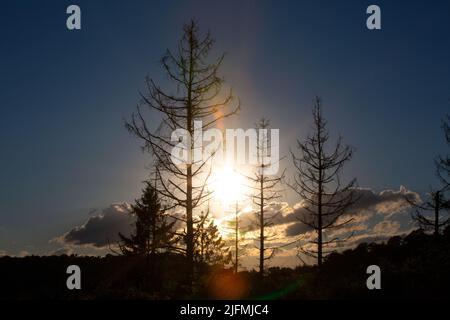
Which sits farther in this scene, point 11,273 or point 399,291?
point 11,273

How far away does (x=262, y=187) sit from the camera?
2395cm

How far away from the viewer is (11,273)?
39156 millimetres

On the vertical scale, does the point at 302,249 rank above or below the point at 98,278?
above

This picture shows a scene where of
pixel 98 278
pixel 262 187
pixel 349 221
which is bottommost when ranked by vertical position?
pixel 98 278

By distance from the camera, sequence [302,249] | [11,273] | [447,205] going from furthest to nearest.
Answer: [11,273]
[447,205]
[302,249]
